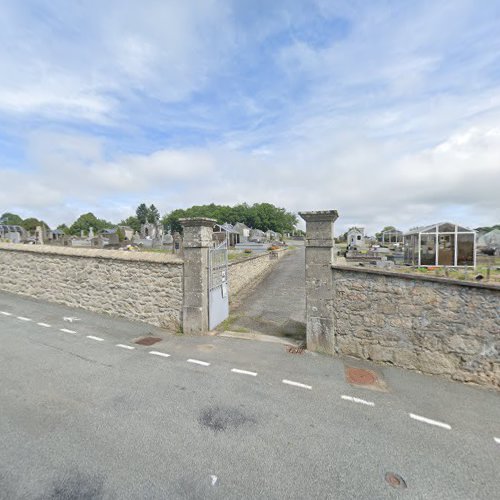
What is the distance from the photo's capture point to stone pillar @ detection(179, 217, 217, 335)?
7.30m

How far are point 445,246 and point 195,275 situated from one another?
16.5m

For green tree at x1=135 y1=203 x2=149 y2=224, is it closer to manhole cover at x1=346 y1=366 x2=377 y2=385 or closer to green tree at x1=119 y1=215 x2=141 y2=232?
green tree at x1=119 y1=215 x2=141 y2=232

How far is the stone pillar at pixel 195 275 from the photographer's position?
24.0 feet

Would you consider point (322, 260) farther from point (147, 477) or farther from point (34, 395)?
point (34, 395)

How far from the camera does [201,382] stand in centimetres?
484

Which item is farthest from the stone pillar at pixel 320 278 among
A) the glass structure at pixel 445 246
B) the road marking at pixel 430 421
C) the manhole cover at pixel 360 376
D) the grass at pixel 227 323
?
the glass structure at pixel 445 246

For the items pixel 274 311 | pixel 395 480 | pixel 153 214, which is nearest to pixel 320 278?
pixel 395 480

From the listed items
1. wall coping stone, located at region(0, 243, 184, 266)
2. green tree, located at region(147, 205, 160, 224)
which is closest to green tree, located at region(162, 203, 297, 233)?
green tree, located at region(147, 205, 160, 224)

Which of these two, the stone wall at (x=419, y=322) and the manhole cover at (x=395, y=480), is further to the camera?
the stone wall at (x=419, y=322)

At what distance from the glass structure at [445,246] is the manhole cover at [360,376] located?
14.7 metres

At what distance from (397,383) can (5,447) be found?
5809mm

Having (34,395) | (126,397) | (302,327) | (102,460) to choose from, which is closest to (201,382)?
(126,397)

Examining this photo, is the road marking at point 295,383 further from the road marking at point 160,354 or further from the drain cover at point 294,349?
the road marking at point 160,354

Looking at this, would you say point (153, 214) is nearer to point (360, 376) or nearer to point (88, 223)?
point (88, 223)
